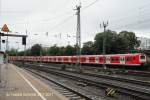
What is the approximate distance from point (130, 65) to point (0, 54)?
101 feet

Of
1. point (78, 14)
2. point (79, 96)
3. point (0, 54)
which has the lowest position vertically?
point (79, 96)

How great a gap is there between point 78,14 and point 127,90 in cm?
2523

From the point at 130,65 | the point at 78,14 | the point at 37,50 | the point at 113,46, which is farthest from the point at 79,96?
the point at 37,50

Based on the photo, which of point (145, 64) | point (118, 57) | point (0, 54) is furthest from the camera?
point (118, 57)

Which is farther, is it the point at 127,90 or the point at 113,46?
the point at 113,46

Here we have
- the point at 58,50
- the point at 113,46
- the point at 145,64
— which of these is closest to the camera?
the point at 145,64

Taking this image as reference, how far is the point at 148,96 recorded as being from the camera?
50.4 ft

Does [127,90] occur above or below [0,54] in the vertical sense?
below

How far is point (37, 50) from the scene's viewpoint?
13162cm

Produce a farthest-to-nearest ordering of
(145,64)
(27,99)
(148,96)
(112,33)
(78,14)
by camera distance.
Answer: (112,33) → (145,64) → (78,14) → (148,96) → (27,99)

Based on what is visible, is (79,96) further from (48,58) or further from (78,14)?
(48,58)

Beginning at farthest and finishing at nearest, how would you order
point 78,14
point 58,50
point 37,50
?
1. point 37,50
2. point 58,50
3. point 78,14

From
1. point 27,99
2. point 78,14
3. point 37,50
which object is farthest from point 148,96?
point 37,50

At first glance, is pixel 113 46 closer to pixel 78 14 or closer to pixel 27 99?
pixel 78 14
